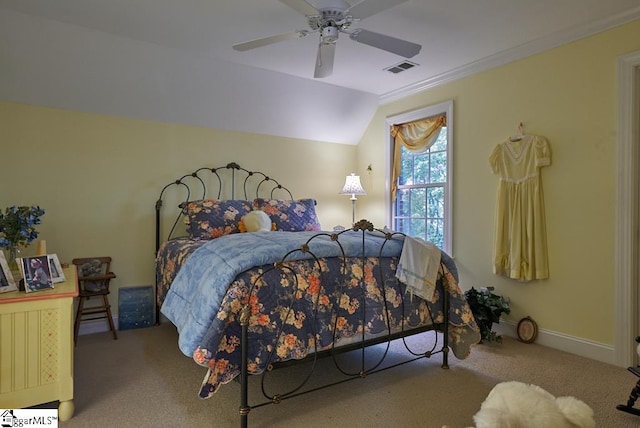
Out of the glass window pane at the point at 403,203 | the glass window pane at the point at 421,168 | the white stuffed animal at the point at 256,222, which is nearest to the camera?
the white stuffed animal at the point at 256,222

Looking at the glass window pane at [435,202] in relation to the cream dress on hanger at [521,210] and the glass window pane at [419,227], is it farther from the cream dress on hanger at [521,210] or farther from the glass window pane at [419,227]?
the cream dress on hanger at [521,210]

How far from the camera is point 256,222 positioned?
333cm

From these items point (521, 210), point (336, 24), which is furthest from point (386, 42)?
point (521, 210)

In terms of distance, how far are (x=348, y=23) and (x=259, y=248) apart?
4.84ft

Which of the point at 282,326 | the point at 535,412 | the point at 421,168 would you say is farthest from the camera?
the point at 421,168

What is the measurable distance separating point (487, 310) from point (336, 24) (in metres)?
2.51

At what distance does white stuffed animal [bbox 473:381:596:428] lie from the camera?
3.43 feet

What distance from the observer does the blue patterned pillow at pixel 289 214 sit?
3648 millimetres

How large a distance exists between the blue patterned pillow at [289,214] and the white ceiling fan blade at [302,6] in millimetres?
1986

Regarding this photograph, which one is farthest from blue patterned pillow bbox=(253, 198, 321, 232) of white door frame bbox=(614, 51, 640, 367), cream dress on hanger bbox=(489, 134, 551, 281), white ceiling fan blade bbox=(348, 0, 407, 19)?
white door frame bbox=(614, 51, 640, 367)

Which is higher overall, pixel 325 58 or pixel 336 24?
pixel 336 24

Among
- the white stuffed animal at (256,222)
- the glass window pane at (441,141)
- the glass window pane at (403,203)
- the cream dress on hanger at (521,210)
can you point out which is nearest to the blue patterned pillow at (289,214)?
the white stuffed animal at (256,222)

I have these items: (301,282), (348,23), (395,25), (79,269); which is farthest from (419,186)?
(79,269)

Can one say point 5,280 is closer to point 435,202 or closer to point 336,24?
point 336,24
